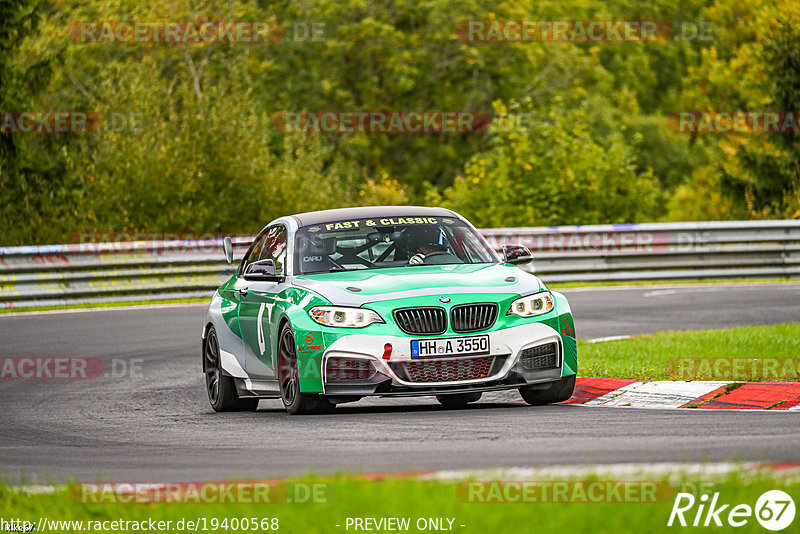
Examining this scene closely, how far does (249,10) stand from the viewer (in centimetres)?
5362

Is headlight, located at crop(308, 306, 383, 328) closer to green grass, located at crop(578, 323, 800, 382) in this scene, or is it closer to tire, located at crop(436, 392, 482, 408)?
tire, located at crop(436, 392, 482, 408)

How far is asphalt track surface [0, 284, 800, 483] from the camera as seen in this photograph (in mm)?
7445

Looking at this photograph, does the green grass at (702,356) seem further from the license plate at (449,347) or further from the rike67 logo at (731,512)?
the rike67 logo at (731,512)

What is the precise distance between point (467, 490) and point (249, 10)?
49.0 meters

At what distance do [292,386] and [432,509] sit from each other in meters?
4.65

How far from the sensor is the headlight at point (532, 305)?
33.1ft

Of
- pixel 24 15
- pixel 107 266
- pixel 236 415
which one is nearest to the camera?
pixel 236 415

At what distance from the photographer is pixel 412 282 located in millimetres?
10219

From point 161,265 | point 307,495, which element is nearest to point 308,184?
point 161,265

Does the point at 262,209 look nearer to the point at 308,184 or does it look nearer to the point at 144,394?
the point at 308,184
